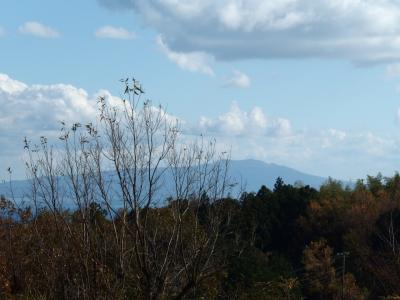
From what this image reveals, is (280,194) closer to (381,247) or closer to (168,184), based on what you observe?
(381,247)

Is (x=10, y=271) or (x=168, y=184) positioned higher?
(x=168, y=184)

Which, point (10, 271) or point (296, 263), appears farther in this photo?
point (296, 263)

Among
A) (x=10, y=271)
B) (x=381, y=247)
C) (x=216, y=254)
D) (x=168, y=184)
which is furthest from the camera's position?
(x=381, y=247)

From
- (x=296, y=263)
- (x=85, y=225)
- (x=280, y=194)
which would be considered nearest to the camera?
(x=85, y=225)

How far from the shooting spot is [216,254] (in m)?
9.96

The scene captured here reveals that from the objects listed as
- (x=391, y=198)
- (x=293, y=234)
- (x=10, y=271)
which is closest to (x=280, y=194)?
(x=293, y=234)

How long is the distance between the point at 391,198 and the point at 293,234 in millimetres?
7808

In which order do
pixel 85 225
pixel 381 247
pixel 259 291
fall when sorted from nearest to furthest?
pixel 85 225 < pixel 259 291 < pixel 381 247

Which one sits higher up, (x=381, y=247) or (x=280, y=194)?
(x=280, y=194)

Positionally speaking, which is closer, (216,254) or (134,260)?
(134,260)

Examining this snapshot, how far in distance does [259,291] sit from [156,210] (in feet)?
11.3

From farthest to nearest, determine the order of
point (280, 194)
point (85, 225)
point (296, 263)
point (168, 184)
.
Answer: point (280, 194)
point (296, 263)
point (168, 184)
point (85, 225)

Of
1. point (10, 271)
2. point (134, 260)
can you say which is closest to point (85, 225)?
point (134, 260)

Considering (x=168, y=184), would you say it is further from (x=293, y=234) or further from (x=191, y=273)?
(x=293, y=234)
